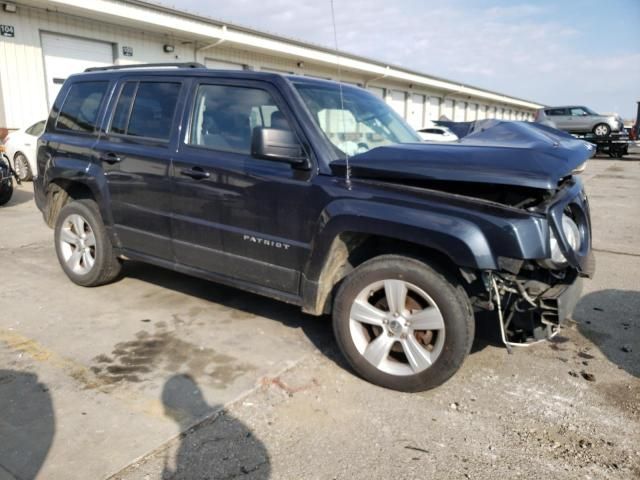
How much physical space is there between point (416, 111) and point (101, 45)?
72.1 feet

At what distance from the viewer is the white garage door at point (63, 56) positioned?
13.0 m

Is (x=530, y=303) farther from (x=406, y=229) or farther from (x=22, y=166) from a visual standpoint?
(x=22, y=166)

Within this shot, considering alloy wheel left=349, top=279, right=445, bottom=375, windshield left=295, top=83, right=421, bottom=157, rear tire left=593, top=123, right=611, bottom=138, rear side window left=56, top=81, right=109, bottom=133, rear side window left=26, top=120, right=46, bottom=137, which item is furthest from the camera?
rear tire left=593, top=123, right=611, bottom=138

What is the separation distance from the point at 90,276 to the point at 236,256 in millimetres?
1880

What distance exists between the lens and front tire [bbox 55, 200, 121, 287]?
4.74m

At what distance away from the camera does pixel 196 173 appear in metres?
3.86

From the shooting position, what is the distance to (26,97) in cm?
1277

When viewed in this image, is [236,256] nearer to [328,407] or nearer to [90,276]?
[328,407]

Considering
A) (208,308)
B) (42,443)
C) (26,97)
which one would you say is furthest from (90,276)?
(26,97)

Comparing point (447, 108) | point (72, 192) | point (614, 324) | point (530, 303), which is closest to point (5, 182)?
point (72, 192)

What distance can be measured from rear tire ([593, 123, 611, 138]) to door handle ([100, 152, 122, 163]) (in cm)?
2654

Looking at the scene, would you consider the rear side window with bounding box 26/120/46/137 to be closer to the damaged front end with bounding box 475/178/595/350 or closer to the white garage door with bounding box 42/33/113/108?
the white garage door with bounding box 42/33/113/108

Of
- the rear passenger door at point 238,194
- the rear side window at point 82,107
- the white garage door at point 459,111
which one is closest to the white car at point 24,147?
the rear side window at point 82,107

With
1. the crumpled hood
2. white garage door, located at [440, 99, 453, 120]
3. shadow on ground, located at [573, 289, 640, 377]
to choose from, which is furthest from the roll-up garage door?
the crumpled hood
